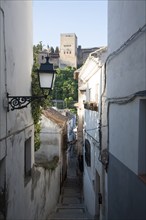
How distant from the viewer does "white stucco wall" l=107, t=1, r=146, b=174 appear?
186 inches

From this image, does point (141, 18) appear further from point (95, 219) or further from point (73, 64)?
point (73, 64)

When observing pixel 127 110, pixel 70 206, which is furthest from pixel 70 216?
pixel 127 110

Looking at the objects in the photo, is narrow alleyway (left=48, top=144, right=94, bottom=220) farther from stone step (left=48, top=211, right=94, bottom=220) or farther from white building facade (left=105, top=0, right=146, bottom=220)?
white building facade (left=105, top=0, right=146, bottom=220)

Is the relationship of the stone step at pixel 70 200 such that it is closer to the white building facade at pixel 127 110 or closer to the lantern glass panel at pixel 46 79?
the white building facade at pixel 127 110

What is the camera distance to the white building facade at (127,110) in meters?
4.69

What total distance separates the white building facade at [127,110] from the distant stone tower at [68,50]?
7215 cm

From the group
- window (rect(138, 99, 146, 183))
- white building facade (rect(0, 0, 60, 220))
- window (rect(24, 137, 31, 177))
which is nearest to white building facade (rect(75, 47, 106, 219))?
window (rect(24, 137, 31, 177))

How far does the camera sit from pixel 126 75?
5629mm

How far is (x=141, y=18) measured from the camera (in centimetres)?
463

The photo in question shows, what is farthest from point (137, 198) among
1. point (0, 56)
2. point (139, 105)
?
point (0, 56)

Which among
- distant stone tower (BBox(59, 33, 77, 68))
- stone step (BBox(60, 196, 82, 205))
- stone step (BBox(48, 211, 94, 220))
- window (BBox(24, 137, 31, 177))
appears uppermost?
distant stone tower (BBox(59, 33, 77, 68))

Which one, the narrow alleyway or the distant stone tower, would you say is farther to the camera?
the distant stone tower

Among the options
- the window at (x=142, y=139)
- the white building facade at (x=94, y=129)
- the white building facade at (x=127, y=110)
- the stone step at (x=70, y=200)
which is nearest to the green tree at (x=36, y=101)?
the white building facade at (x=94, y=129)

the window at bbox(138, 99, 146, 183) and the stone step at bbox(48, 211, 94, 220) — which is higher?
the window at bbox(138, 99, 146, 183)
